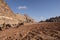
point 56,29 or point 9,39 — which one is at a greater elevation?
point 56,29

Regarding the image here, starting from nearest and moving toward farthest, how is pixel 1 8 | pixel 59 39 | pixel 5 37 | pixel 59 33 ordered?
pixel 59 39
pixel 59 33
pixel 5 37
pixel 1 8

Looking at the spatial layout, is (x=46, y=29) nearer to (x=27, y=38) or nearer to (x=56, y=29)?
(x=56, y=29)

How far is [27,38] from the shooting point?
18859mm

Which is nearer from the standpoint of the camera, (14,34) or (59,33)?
(59,33)

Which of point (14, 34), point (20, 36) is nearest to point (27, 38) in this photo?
point (20, 36)

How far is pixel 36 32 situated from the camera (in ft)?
64.6

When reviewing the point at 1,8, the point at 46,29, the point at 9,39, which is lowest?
the point at 9,39

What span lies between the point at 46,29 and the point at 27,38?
2736 millimetres

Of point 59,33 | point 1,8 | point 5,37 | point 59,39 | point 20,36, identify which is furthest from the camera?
point 1,8

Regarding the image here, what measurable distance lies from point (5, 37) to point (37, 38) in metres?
6.21

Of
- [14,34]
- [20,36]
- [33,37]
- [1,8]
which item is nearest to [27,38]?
[33,37]

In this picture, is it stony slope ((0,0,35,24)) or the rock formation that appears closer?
the rock formation

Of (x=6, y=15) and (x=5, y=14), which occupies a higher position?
(x=5, y=14)

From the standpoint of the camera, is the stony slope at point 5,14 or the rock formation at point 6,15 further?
the stony slope at point 5,14
